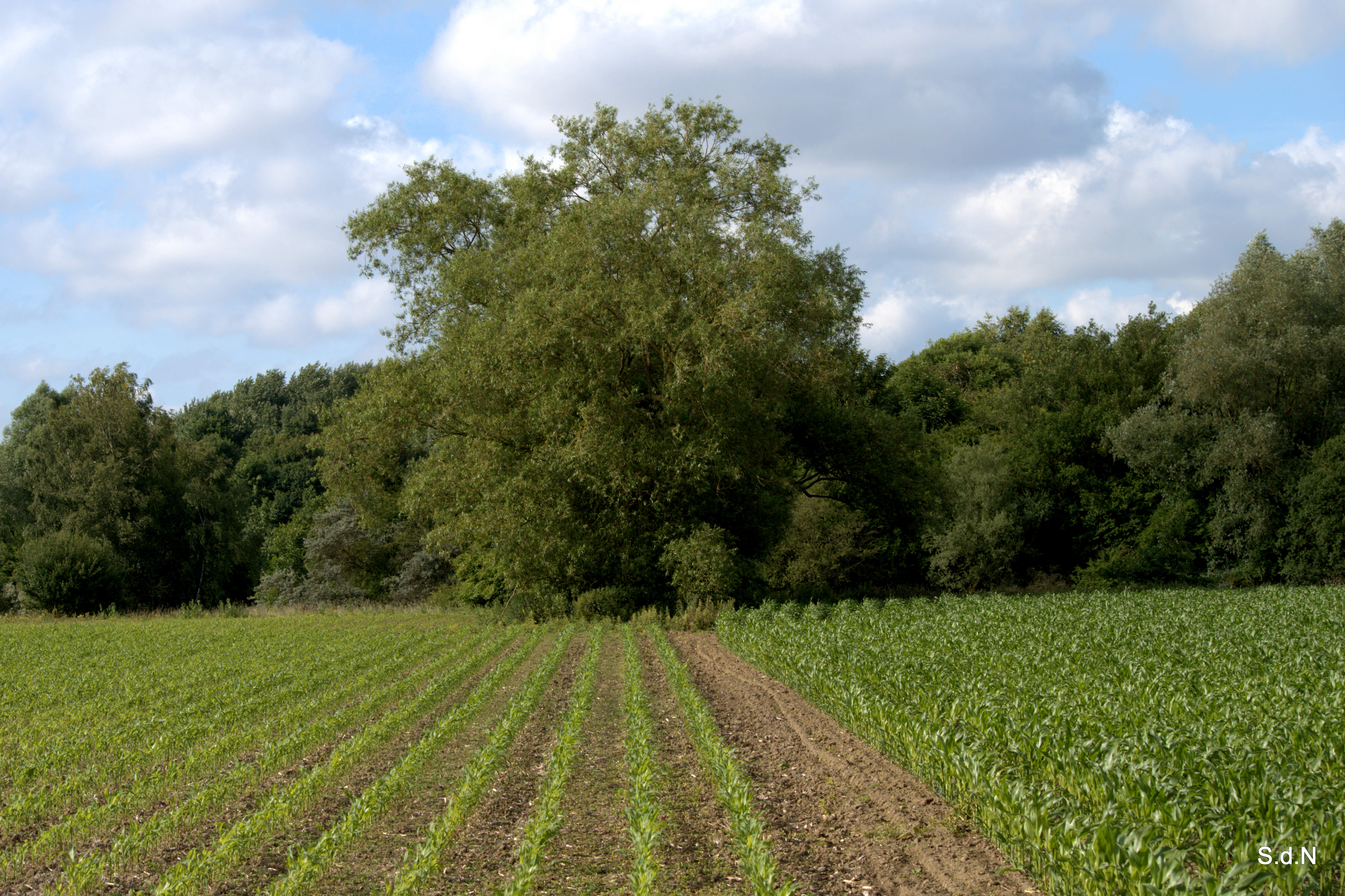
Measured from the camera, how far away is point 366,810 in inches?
285

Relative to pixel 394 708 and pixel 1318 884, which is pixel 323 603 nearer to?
pixel 394 708

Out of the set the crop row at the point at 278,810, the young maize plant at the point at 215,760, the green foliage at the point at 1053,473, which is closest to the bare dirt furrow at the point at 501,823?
the crop row at the point at 278,810

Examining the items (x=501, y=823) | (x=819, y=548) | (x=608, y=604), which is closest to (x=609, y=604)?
(x=608, y=604)

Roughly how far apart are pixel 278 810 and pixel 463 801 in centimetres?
147

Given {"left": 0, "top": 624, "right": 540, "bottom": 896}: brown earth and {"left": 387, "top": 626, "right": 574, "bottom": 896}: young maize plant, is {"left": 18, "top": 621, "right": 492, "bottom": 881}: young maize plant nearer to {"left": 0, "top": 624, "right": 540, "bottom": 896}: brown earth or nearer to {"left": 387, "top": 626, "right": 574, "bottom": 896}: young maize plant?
{"left": 0, "top": 624, "right": 540, "bottom": 896}: brown earth

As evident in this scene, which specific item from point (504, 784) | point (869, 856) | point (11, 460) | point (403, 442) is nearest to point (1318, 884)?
point (869, 856)

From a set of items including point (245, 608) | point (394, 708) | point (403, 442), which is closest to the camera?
point (394, 708)

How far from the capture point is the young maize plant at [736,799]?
569cm

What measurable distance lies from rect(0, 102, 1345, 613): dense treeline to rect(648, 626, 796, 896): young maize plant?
1190 cm

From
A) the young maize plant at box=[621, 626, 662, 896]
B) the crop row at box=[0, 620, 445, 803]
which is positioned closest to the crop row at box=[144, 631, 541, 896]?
the crop row at box=[0, 620, 445, 803]

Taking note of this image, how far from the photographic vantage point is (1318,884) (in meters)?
4.68

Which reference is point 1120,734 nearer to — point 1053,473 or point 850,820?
point 850,820

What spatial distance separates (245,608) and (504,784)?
111 feet

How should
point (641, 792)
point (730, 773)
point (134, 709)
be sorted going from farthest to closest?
point (134, 709)
point (730, 773)
point (641, 792)
